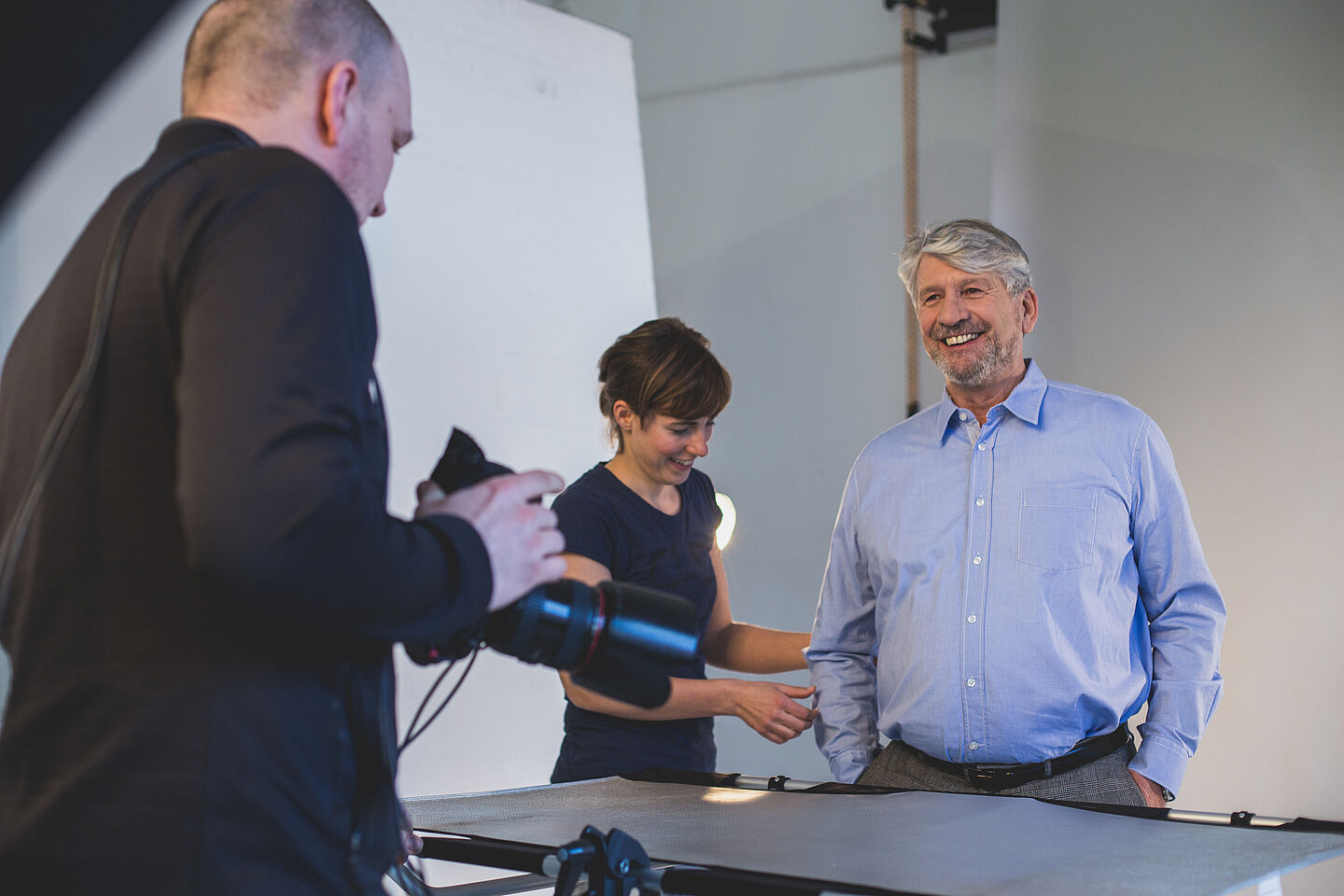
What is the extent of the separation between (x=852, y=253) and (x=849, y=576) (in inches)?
86.4

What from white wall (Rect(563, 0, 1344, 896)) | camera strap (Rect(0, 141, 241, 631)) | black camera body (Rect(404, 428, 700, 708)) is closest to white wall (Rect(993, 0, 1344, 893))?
white wall (Rect(563, 0, 1344, 896))

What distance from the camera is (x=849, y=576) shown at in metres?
2.21

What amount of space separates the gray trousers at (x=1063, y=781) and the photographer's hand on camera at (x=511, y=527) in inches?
42.7

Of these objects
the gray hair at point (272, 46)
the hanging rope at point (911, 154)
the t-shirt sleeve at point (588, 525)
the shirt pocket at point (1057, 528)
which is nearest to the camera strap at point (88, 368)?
the gray hair at point (272, 46)

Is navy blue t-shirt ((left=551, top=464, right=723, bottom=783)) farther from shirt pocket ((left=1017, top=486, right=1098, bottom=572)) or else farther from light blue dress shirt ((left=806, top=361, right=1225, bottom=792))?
shirt pocket ((left=1017, top=486, right=1098, bottom=572))

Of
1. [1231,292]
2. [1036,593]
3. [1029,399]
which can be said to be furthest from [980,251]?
[1231,292]

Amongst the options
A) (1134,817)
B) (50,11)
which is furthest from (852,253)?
(1134,817)

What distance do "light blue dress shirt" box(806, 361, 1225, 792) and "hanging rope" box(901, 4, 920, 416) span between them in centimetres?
189

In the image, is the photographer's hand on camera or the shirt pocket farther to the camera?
the shirt pocket

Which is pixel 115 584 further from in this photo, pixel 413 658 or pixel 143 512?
pixel 413 658

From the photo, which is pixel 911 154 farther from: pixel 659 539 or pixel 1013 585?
pixel 1013 585

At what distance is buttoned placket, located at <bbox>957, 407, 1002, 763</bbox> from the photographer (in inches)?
74.7

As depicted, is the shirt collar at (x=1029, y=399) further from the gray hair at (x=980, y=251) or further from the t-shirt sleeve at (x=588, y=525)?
the t-shirt sleeve at (x=588, y=525)

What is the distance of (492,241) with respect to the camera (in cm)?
307
